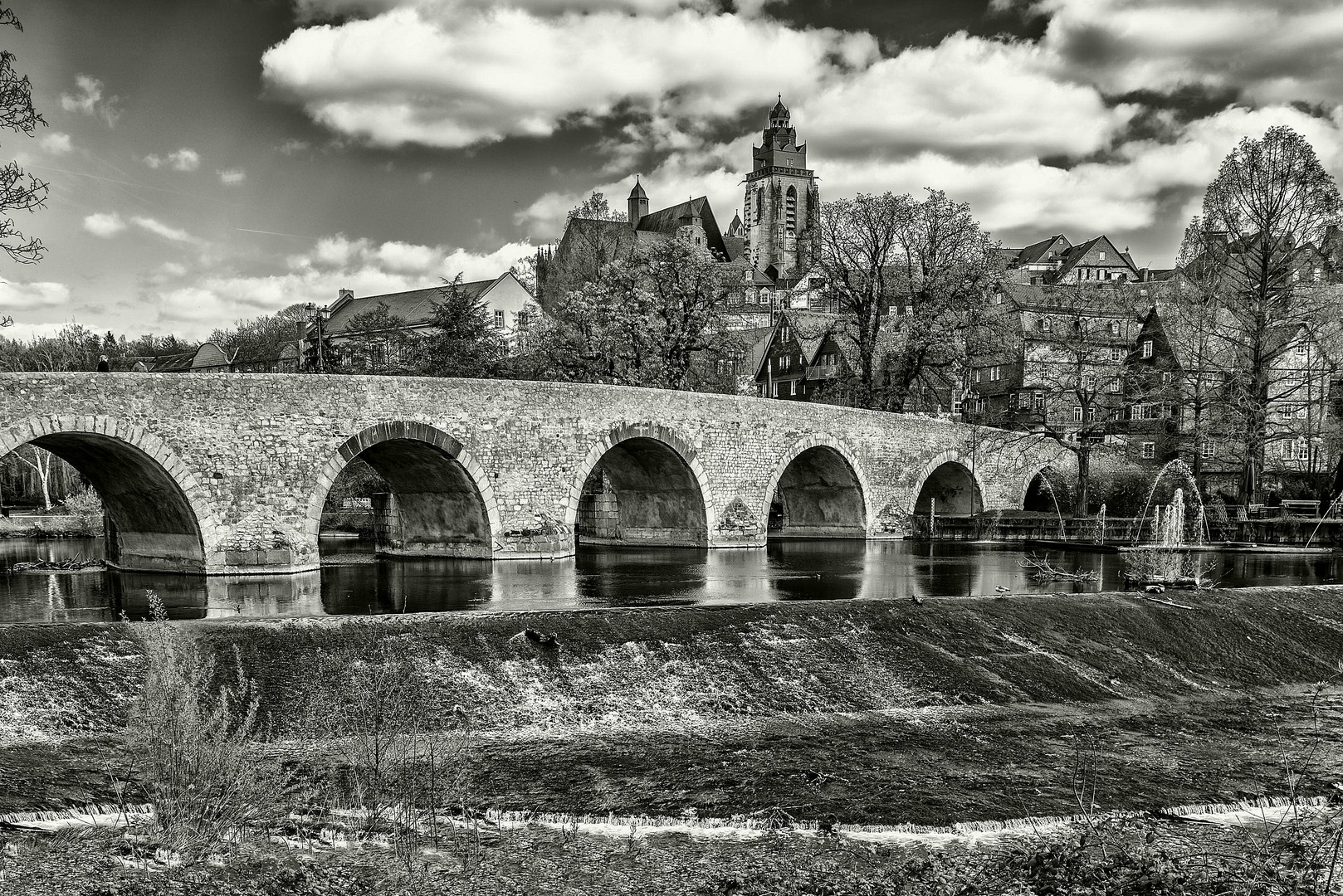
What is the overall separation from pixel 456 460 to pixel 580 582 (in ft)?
14.6

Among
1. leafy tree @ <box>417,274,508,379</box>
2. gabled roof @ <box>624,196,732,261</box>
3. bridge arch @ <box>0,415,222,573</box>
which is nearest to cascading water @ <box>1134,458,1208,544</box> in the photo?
leafy tree @ <box>417,274,508,379</box>

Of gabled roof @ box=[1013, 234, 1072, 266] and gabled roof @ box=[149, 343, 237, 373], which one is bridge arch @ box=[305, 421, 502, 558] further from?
gabled roof @ box=[1013, 234, 1072, 266]

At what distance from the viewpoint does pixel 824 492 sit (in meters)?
37.7

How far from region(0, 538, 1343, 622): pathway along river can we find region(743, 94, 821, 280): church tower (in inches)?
3493

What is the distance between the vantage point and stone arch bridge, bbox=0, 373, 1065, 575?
21734mm

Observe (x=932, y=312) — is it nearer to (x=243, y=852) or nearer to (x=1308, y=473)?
(x=1308, y=473)

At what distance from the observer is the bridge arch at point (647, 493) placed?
95.3 feet

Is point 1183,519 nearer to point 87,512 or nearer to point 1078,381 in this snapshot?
point 1078,381

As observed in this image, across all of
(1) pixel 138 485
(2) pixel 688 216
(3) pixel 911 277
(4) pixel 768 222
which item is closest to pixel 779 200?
(4) pixel 768 222

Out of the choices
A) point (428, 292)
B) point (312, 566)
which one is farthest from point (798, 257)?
point (312, 566)

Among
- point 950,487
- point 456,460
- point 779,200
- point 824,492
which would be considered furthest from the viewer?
point 779,200

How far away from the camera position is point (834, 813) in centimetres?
984

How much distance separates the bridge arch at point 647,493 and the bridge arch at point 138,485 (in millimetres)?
8628

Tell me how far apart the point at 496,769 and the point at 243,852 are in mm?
2955
